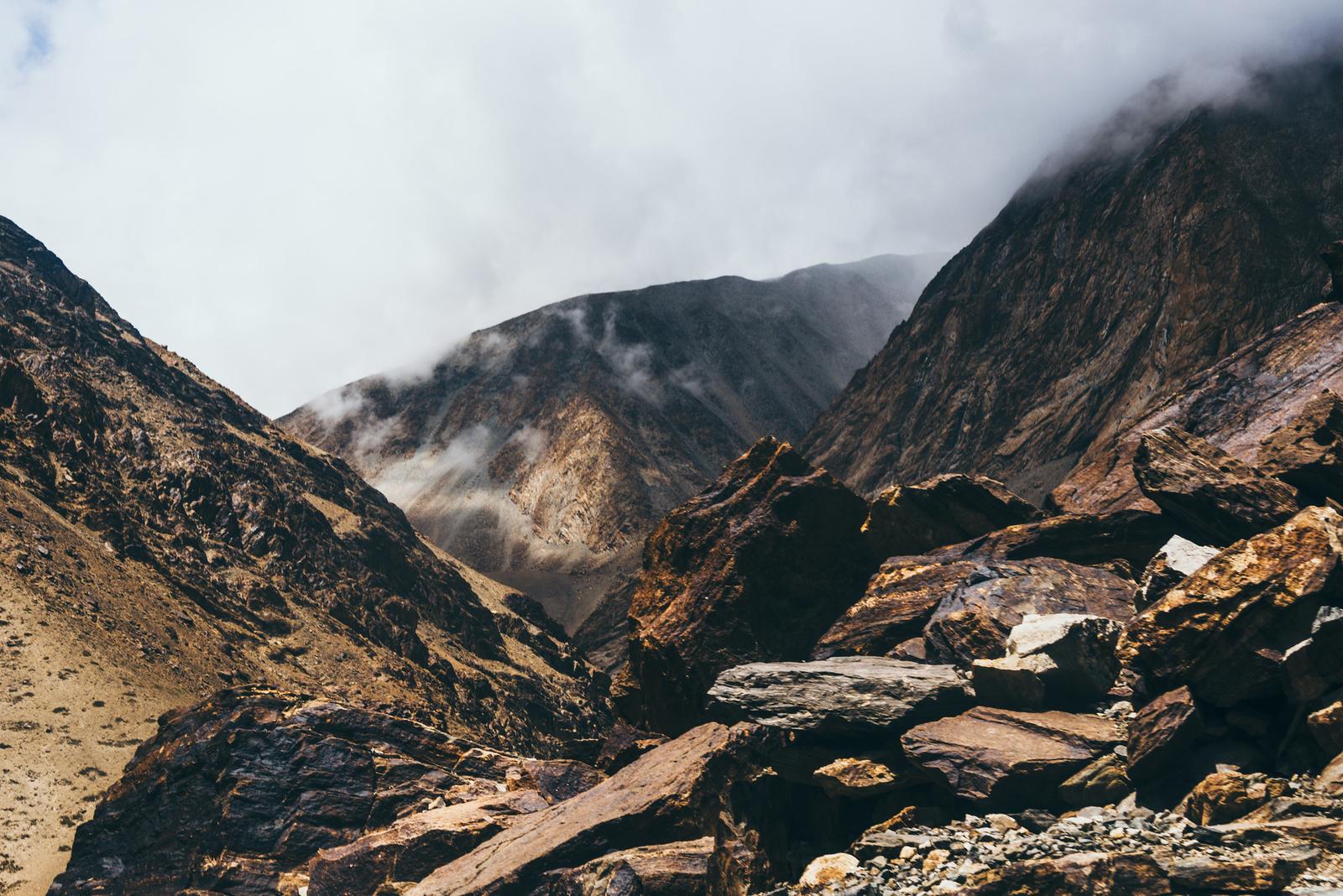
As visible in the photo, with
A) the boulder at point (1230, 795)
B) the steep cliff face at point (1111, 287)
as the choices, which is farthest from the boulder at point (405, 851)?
the steep cliff face at point (1111, 287)

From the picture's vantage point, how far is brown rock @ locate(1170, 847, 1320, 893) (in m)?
12.7

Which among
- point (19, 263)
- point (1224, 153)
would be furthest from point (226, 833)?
point (19, 263)

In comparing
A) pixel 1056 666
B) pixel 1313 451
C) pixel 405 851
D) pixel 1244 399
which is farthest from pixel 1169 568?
pixel 405 851

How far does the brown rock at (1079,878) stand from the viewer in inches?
534

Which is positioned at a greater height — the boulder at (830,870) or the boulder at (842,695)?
the boulder at (842,695)

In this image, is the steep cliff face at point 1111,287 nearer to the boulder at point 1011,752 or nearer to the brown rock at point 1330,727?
the boulder at point 1011,752

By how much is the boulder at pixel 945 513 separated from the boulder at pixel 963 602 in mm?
2201

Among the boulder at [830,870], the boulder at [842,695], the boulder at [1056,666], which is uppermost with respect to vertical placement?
the boulder at [842,695]

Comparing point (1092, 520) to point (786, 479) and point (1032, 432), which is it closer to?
point (786, 479)

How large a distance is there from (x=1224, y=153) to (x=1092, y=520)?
10763 cm

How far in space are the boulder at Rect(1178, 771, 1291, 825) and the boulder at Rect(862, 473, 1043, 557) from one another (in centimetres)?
1557

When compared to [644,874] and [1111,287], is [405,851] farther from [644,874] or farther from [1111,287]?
[1111,287]

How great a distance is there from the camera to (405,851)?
86.5 feet

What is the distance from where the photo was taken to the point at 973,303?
149500 millimetres
